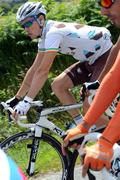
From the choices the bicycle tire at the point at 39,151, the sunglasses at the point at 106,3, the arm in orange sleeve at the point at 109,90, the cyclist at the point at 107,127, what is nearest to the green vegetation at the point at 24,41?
the bicycle tire at the point at 39,151

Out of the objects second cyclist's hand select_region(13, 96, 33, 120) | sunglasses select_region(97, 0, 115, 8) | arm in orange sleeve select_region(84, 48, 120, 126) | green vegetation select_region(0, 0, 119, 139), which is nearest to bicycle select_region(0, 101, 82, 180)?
second cyclist's hand select_region(13, 96, 33, 120)

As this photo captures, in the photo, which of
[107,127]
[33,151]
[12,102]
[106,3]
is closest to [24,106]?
[12,102]

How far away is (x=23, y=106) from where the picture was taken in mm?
5453

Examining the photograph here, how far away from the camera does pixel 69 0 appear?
44.8ft

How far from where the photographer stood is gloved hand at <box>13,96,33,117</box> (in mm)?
5449

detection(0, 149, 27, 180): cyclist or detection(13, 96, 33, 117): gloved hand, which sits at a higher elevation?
detection(13, 96, 33, 117): gloved hand

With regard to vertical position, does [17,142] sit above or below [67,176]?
above

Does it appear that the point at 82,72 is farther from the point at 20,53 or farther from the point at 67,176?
the point at 20,53

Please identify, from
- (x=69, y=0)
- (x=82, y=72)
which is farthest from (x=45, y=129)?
(x=69, y=0)

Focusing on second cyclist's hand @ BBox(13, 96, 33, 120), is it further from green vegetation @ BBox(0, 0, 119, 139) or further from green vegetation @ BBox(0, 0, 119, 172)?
green vegetation @ BBox(0, 0, 119, 139)

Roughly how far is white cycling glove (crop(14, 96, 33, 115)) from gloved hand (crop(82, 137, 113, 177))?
261 centimetres

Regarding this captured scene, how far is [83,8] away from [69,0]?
6.45ft

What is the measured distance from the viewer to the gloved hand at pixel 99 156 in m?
2.81

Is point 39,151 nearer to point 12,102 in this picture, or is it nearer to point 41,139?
point 41,139
